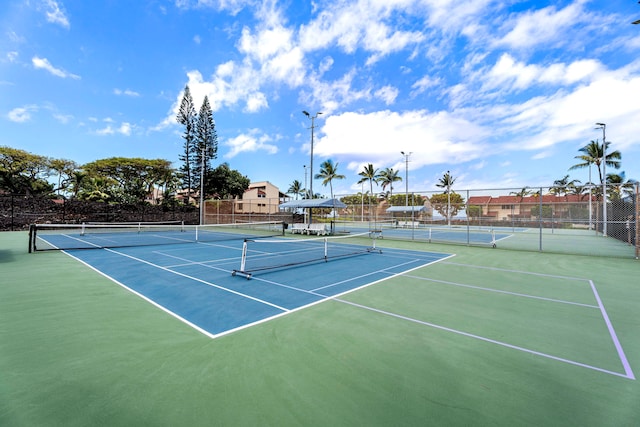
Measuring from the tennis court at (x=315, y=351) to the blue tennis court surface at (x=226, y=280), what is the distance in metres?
0.07

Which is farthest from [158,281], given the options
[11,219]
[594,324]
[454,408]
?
[11,219]

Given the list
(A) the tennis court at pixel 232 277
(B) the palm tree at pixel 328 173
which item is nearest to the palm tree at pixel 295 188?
(B) the palm tree at pixel 328 173

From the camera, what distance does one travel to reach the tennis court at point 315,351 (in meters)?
2.57

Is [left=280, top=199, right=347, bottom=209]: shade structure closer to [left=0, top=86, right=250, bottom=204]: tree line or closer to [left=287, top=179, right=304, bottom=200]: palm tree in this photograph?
[left=0, top=86, right=250, bottom=204]: tree line

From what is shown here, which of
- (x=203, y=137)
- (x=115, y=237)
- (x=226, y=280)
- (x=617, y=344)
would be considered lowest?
(x=617, y=344)

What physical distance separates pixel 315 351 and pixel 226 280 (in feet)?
14.3

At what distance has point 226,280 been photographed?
7305 mm

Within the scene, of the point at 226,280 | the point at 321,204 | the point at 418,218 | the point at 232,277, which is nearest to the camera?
the point at 226,280

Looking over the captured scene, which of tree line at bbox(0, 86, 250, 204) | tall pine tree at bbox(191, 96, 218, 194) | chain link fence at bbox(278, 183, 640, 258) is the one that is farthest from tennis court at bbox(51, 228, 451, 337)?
tall pine tree at bbox(191, 96, 218, 194)

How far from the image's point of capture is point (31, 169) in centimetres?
3506

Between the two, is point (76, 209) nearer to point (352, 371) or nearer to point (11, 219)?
point (11, 219)

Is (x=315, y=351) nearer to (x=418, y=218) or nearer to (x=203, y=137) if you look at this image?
(x=418, y=218)

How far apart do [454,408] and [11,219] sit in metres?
33.9

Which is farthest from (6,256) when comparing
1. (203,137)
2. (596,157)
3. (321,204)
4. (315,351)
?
(596,157)
